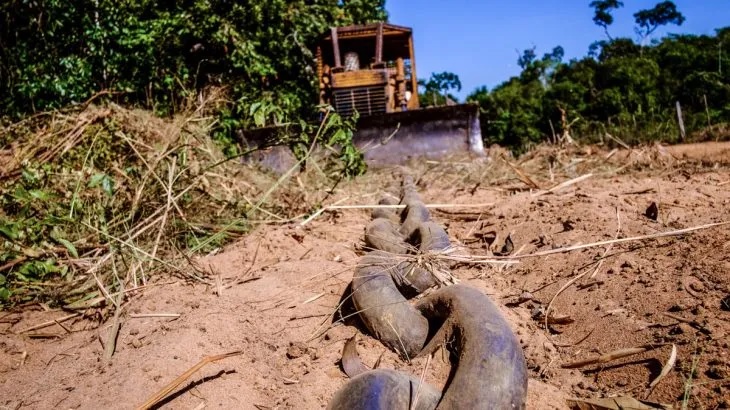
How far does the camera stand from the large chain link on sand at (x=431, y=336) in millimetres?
1180

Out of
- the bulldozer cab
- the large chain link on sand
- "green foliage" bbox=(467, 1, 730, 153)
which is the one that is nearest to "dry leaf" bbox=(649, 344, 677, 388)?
the large chain link on sand

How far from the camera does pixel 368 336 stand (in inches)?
69.1

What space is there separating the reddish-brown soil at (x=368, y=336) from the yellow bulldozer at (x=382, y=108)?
2478 millimetres

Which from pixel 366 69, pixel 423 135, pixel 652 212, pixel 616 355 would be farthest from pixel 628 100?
pixel 616 355

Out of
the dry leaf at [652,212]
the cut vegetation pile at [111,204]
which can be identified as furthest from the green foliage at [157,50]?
the dry leaf at [652,212]

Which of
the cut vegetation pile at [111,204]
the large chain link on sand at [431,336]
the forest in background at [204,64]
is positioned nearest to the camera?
the large chain link on sand at [431,336]

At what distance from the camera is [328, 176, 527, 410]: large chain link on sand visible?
118cm

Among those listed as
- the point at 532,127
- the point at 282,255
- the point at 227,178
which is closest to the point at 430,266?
the point at 282,255

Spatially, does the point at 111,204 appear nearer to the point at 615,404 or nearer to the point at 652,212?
the point at 615,404

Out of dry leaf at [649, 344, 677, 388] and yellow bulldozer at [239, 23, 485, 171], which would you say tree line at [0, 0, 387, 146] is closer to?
yellow bulldozer at [239, 23, 485, 171]

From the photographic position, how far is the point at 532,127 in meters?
14.2

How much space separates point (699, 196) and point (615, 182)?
3.52 feet

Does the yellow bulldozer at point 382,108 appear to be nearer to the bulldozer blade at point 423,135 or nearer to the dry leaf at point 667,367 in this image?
the bulldozer blade at point 423,135

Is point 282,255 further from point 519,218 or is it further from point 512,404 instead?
point 512,404
